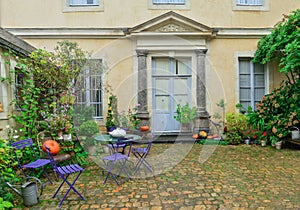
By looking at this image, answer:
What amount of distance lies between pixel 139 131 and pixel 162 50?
267 cm

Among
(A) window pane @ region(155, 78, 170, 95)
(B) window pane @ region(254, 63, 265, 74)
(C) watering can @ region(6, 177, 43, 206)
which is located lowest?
(C) watering can @ region(6, 177, 43, 206)

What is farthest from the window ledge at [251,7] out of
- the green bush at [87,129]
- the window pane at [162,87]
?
the green bush at [87,129]

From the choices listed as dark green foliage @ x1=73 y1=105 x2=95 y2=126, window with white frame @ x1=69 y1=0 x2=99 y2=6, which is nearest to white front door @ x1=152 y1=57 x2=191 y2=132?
dark green foliage @ x1=73 y1=105 x2=95 y2=126

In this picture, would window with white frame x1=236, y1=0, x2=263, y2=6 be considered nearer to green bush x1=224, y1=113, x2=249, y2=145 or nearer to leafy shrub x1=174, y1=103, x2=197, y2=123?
green bush x1=224, y1=113, x2=249, y2=145

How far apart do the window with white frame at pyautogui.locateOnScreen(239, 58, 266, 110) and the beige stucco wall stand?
135 centimetres

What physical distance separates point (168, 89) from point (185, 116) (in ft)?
3.81

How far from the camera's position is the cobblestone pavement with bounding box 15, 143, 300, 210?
3.31 metres

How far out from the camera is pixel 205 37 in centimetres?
789

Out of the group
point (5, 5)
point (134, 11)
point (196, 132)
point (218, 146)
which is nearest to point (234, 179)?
point (218, 146)

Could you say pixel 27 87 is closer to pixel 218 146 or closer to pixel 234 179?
pixel 234 179

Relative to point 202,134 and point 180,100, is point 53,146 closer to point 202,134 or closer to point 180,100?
point 202,134

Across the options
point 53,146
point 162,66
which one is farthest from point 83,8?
point 53,146

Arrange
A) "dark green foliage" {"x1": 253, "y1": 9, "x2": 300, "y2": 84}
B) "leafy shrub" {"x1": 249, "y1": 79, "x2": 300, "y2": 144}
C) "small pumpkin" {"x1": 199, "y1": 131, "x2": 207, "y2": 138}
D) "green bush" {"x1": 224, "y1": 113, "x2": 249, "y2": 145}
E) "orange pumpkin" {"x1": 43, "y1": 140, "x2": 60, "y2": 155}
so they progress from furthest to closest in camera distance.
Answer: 1. "small pumpkin" {"x1": 199, "y1": 131, "x2": 207, "y2": 138}
2. "green bush" {"x1": 224, "y1": 113, "x2": 249, "y2": 145}
3. "leafy shrub" {"x1": 249, "y1": 79, "x2": 300, "y2": 144}
4. "dark green foliage" {"x1": 253, "y1": 9, "x2": 300, "y2": 84}
5. "orange pumpkin" {"x1": 43, "y1": 140, "x2": 60, "y2": 155}

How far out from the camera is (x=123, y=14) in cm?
795
